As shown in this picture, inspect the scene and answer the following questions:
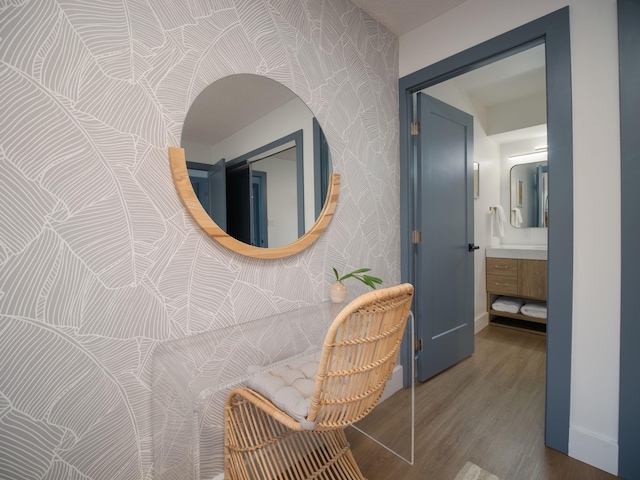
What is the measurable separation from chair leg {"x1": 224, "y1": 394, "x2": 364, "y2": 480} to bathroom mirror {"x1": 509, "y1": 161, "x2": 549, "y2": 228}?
3618 millimetres

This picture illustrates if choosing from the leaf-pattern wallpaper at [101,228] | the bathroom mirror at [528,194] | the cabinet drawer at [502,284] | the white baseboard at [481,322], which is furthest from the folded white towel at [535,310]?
the leaf-pattern wallpaper at [101,228]

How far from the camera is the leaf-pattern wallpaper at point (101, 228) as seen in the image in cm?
86

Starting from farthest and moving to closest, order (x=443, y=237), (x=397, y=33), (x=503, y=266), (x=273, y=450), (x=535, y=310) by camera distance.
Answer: (x=503, y=266), (x=535, y=310), (x=443, y=237), (x=397, y=33), (x=273, y=450)

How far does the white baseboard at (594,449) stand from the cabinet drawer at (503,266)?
7.00 feet

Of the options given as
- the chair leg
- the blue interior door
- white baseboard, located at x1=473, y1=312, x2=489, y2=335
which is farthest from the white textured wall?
white baseboard, located at x1=473, y1=312, x2=489, y2=335

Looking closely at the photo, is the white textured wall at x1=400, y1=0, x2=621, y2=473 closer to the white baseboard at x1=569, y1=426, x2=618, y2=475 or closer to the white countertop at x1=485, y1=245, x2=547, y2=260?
the white baseboard at x1=569, y1=426, x2=618, y2=475

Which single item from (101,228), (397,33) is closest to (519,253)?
(397,33)

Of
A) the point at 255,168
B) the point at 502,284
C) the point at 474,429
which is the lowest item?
the point at 474,429

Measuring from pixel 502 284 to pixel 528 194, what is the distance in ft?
4.11

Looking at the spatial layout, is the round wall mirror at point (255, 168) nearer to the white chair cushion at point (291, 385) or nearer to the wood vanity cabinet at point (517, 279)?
the white chair cushion at point (291, 385)

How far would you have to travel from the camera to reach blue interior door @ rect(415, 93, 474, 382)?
2256 mm

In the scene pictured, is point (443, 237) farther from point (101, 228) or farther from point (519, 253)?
point (101, 228)

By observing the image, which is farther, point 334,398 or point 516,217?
point 516,217

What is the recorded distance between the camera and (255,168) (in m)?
1.43
